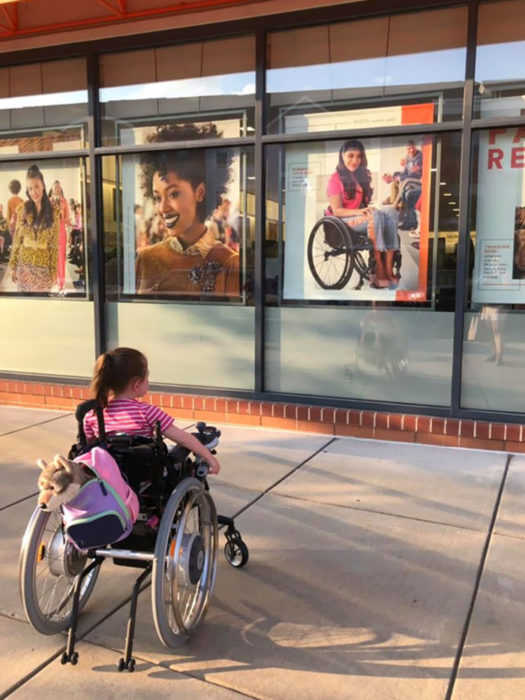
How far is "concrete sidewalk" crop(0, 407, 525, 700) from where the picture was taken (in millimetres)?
2436

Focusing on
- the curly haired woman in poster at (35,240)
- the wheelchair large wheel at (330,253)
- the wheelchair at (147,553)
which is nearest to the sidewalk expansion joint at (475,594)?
the wheelchair at (147,553)

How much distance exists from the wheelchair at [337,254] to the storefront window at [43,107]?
9.17 ft

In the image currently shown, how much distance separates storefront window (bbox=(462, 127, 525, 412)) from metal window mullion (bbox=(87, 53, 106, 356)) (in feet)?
12.3

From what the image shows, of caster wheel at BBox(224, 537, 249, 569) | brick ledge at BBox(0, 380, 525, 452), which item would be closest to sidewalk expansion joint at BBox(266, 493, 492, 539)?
caster wheel at BBox(224, 537, 249, 569)

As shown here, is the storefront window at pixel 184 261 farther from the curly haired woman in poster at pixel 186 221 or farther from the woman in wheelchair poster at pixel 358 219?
the woman in wheelchair poster at pixel 358 219

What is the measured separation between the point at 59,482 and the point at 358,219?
4237 millimetres

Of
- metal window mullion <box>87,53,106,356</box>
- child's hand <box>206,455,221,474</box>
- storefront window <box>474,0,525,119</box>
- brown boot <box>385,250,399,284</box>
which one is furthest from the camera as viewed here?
metal window mullion <box>87,53,106,356</box>

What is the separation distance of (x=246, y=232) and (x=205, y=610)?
13.3 feet

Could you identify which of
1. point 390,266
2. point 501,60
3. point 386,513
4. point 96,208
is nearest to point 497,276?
point 390,266

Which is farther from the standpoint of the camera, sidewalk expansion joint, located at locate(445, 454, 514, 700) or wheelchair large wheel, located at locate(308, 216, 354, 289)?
wheelchair large wheel, located at locate(308, 216, 354, 289)

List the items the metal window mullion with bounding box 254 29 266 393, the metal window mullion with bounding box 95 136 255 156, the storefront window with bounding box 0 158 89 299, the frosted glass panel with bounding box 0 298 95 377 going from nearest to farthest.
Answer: the metal window mullion with bounding box 254 29 266 393 → the metal window mullion with bounding box 95 136 255 156 → the storefront window with bounding box 0 158 89 299 → the frosted glass panel with bounding box 0 298 95 377

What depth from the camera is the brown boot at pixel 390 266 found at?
5.63m

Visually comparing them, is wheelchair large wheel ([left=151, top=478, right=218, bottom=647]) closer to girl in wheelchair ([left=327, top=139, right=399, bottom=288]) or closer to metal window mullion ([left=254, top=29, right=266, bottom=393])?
metal window mullion ([left=254, top=29, right=266, bottom=393])

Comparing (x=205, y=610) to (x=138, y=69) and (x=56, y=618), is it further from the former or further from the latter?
(x=138, y=69)
